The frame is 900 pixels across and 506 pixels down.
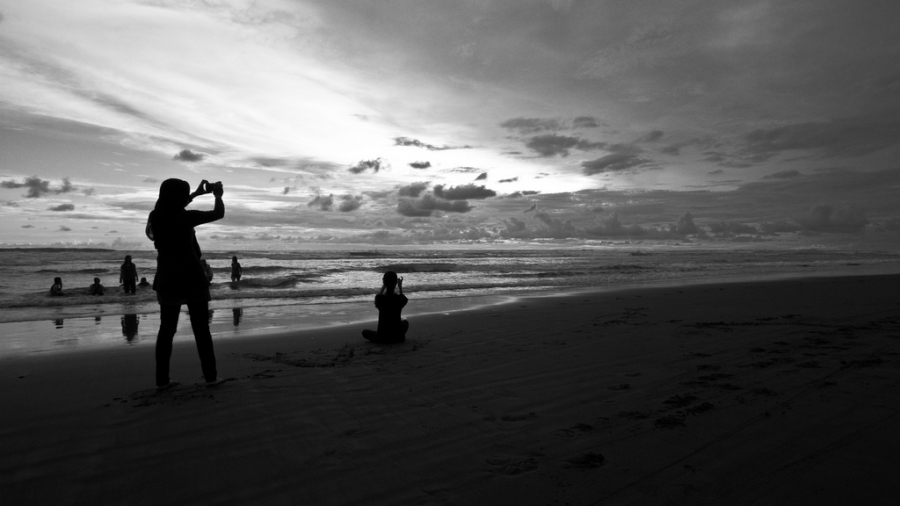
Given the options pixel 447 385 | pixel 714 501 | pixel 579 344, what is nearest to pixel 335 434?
pixel 447 385

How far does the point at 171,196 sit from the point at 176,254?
60cm

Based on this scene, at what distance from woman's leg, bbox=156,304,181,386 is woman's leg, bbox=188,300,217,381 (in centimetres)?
17

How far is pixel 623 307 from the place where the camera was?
12.9 m

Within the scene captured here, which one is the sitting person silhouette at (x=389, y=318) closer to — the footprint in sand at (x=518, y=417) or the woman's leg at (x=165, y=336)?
the woman's leg at (x=165, y=336)

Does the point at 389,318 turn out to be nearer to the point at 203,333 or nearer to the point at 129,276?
the point at 203,333

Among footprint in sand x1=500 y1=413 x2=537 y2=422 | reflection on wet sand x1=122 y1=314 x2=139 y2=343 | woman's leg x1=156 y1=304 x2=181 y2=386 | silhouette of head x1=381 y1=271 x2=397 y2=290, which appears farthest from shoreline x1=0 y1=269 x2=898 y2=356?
footprint in sand x1=500 y1=413 x2=537 y2=422

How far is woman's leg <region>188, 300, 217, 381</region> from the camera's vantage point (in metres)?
4.99

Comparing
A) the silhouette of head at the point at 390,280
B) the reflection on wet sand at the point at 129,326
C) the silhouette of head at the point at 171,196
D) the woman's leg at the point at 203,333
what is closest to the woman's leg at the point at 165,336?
the woman's leg at the point at 203,333

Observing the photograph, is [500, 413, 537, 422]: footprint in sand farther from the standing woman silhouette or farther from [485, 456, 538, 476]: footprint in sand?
the standing woman silhouette

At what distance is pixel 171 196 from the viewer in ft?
16.0

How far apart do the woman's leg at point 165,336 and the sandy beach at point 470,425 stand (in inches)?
9.5

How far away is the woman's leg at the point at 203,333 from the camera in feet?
16.4

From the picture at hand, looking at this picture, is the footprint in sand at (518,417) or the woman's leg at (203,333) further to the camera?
the woman's leg at (203,333)

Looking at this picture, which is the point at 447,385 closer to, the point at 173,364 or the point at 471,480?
the point at 471,480
